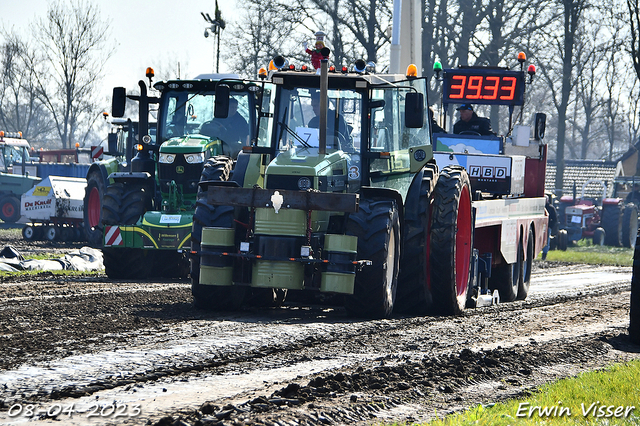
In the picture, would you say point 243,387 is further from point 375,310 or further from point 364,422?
point 375,310

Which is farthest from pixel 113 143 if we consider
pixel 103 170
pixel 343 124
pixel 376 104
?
pixel 376 104

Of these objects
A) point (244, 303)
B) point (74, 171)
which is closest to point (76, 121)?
point (74, 171)

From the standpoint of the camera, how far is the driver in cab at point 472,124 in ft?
49.5

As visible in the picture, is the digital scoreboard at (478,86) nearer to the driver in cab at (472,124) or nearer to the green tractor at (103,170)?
the driver in cab at (472,124)

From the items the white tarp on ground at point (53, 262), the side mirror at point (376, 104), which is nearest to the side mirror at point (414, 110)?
the side mirror at point (376, 104)

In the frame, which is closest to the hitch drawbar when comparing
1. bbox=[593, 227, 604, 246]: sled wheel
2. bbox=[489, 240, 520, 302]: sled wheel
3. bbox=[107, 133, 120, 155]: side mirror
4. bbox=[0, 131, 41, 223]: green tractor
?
bbox=[489, 240, 520, 302]: sled wheel

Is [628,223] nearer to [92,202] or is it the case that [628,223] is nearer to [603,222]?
[603,222]

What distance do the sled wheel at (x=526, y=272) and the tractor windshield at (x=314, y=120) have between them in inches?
209

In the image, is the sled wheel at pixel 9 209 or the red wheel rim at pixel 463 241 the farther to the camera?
the sled wheel at pixel 9 209

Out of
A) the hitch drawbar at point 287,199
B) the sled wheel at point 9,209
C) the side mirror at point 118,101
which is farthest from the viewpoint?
the sled wheel at point 9,209

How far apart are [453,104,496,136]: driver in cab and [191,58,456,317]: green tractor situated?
4628 millimetres

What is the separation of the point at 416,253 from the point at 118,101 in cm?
595

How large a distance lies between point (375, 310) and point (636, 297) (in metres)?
2.60

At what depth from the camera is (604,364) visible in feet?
24.1
